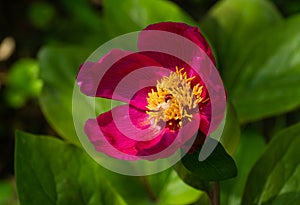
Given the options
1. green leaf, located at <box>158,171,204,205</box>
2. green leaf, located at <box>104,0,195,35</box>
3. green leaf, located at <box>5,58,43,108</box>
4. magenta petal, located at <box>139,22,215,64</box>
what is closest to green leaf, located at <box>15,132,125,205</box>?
green leaf, located at <box>158,171,204,205</box>

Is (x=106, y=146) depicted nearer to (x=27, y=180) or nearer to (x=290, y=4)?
(x=27, y=180)

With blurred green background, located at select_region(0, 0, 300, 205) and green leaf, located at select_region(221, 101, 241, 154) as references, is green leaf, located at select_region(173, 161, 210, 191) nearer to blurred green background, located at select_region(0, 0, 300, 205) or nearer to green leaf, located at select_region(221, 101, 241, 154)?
green leaf, located at select_region(221, 101, 241, 154)

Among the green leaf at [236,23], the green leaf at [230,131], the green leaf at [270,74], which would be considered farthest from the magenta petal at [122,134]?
the green leaf at [236,23]

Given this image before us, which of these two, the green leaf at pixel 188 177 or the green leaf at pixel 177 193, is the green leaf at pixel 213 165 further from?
the green leaf at pixel 177 193

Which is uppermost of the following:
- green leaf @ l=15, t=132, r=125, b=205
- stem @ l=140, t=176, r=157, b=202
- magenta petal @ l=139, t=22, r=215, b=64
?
magenta petal @ l=139, t=22, r=215, b=64

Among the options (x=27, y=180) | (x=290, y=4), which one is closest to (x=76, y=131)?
(x=27, y=180)
